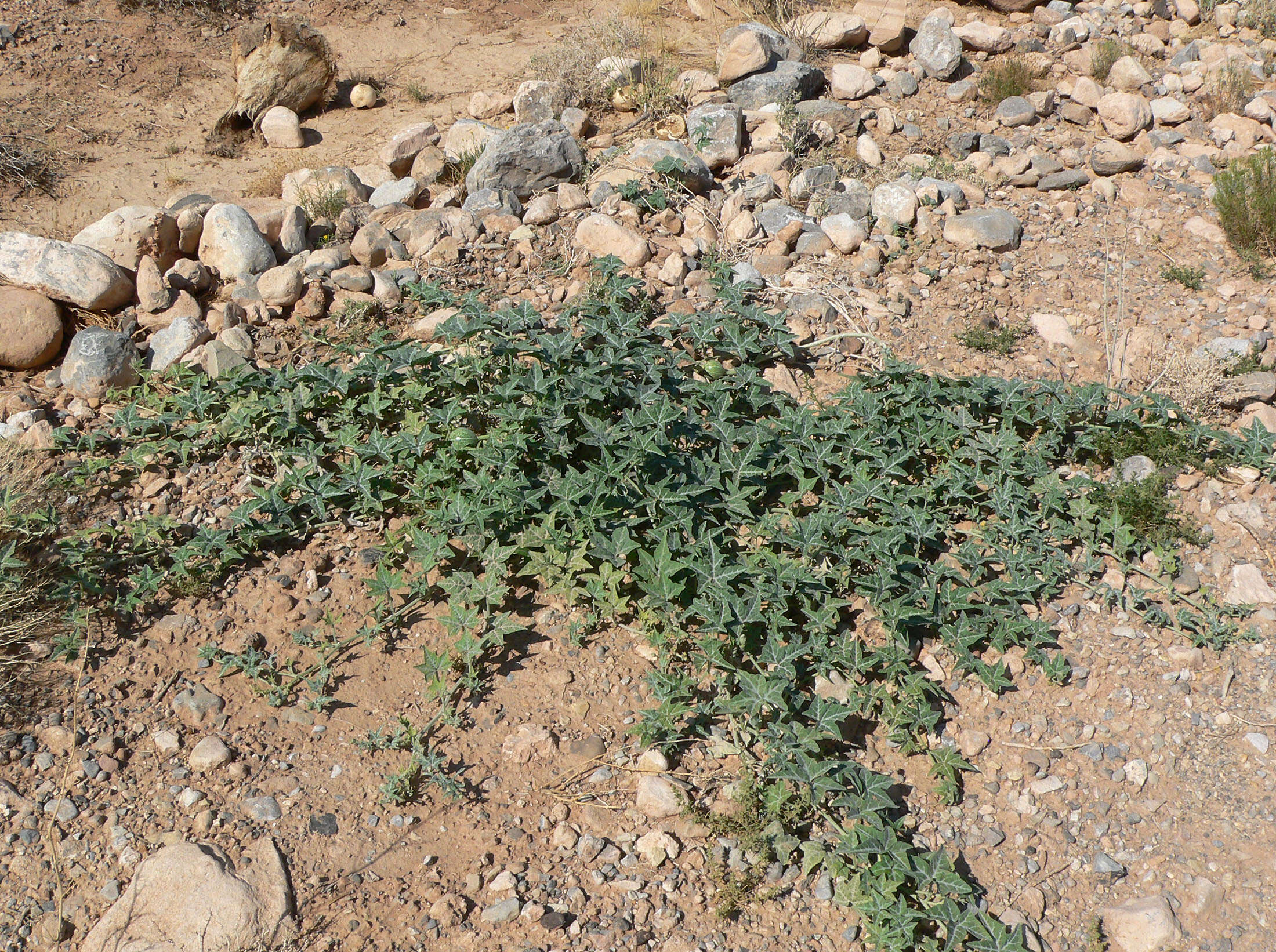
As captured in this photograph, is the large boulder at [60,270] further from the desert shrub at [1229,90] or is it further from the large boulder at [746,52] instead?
the desert shrub at [1229,90]

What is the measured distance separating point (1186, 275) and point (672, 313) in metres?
2.72

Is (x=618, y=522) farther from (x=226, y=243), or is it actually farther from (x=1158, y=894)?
(x=226, y=243)

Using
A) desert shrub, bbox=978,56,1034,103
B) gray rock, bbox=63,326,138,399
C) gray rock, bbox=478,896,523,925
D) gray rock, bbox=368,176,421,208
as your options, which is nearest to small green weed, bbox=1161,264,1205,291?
desert shrub, bbox=978,56,1034,103

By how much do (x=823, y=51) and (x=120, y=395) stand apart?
5476 mm

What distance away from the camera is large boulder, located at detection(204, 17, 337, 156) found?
7.51 m

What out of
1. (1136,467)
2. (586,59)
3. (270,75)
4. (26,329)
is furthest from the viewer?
(270,75)

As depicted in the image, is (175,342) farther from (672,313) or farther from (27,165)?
(27,165)

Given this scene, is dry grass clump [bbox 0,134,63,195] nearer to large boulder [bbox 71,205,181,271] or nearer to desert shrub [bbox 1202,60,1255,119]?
large boulder [bbox 71,205,181,271]

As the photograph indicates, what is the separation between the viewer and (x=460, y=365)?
4.03 m

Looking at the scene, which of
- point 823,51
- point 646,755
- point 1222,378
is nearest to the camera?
point 646,755

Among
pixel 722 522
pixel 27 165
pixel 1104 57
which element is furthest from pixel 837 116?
pixel 27 165

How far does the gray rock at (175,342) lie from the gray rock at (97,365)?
0.11 meters

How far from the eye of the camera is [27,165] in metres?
6.48

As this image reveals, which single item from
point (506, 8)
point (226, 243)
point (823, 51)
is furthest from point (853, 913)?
point (506, 8)
